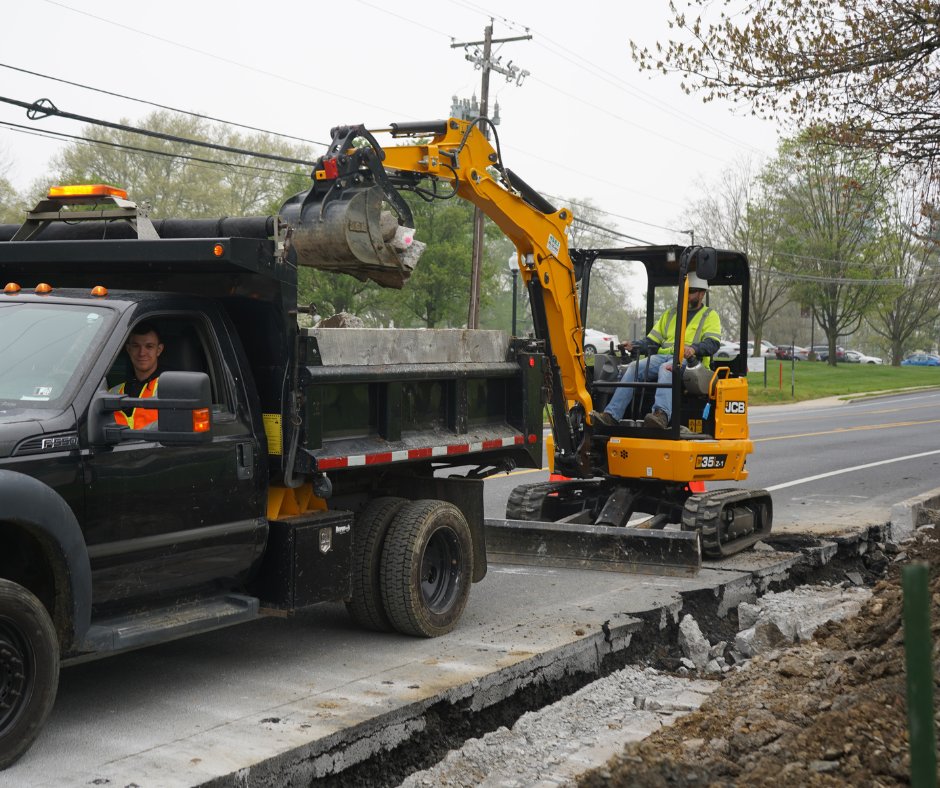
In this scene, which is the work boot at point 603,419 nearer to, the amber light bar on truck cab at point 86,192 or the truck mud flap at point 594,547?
the truck mud flap at point 594,547

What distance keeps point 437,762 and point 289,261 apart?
2.73m

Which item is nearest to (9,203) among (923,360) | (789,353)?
(789,353)

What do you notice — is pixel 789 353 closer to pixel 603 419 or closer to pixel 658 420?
pixel 603 419

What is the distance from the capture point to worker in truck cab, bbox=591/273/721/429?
10.0 metres

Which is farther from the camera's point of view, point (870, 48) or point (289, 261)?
point (870, 48)

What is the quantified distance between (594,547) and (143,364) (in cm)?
447

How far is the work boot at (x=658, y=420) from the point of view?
1002 centimetres

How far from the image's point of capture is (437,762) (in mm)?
5453

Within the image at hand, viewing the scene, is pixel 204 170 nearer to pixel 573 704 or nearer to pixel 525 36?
pixel 525 36

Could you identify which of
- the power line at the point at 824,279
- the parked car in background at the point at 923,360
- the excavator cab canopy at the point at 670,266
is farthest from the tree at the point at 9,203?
the parked car in background at the point at 923,360

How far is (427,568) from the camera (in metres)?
7.40

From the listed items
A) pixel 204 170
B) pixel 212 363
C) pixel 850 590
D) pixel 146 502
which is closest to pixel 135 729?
pixel 146 502

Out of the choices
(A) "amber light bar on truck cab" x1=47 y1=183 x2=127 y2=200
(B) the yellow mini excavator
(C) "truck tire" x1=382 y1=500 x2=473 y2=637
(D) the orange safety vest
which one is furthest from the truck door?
(B) the yellow mini excavator

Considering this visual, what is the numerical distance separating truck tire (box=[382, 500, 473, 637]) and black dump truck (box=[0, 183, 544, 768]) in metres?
0.01
